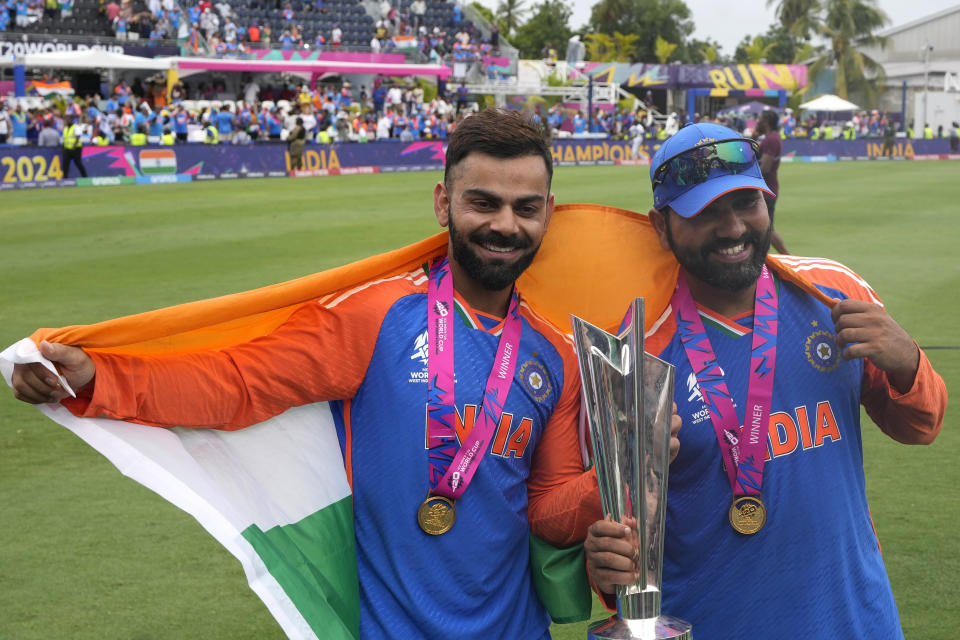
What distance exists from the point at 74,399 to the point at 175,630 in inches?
87.3

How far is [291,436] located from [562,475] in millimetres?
676

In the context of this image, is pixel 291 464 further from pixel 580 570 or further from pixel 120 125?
pixel 120 125

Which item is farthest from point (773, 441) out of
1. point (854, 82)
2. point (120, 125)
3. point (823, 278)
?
point (854, 82)

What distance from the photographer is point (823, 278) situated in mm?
2762

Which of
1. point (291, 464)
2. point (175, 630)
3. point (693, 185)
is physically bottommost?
point (175, 630)

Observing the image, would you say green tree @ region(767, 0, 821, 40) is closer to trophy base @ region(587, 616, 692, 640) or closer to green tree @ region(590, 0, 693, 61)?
green tree @ region(590, 0, 693, 61)

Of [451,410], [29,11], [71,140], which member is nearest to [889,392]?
[451,410]

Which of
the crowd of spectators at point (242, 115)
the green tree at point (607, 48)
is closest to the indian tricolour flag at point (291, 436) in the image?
the crowd of spectators at point (242, 115)

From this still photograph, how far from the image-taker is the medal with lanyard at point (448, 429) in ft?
8.36

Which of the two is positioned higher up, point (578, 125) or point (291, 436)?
point (578, 125)

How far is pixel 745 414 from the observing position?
258cm

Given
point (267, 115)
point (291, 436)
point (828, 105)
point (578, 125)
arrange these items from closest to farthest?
point (291, 436) → point (267, 115) → point (578, 125) → point (828, 105)

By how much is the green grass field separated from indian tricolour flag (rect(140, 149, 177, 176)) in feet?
6.63

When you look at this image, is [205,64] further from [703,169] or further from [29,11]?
[703,169]
